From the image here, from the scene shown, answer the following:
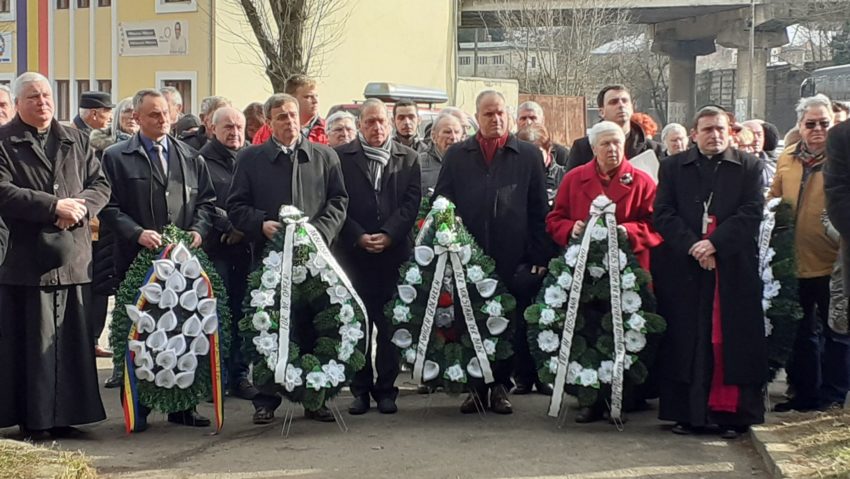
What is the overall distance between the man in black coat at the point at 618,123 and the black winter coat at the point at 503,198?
1.76 feet

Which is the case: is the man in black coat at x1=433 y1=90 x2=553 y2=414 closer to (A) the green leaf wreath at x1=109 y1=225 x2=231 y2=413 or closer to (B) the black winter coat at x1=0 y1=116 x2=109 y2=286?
(A) the green leaf wreath at x1=109 y1=225 x2=231 y2=413

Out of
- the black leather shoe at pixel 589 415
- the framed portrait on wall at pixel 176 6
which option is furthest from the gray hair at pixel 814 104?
the framed portrait on wall at pixel 176 6

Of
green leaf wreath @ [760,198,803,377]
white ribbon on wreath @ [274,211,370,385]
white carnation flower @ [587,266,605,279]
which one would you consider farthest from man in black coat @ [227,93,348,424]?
green leaf wreath @ [760,198,803,377]

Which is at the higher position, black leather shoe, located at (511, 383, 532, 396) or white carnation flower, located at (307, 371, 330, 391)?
white carnation flower, located at (307, 371, 330, 391)

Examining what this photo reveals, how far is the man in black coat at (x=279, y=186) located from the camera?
772 centimetres

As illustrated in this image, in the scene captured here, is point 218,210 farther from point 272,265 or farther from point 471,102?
point 471,102

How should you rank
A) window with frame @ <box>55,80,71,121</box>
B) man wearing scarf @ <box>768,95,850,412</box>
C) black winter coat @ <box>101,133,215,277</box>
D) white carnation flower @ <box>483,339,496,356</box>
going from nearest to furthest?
black winter coat @ <box>101,133,215,277</box> < white carnation flower @ <box>483,339,496,356</box> < man wearing scarf @ <box>768,95,850,412</box> < window with frame @ <box>55,80,71,121</box>

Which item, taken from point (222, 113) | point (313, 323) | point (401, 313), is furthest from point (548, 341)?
point (222, 113)

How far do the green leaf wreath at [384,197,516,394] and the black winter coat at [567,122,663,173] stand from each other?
1256 millimetres

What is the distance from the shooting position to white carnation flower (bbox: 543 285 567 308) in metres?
7.52

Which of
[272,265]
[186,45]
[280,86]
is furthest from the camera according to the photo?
[186,45]

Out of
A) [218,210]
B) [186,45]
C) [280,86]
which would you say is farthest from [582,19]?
[218,210]

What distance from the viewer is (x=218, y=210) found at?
812 cm

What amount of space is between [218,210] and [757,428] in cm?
Answer: 391
